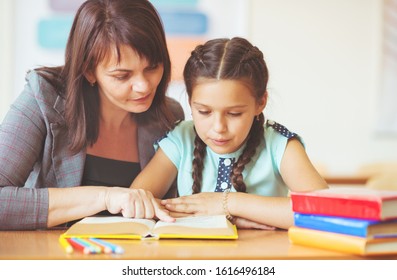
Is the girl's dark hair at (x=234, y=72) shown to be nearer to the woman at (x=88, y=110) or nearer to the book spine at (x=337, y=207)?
the woman at (x=88, y=110)

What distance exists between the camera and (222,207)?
139 cm

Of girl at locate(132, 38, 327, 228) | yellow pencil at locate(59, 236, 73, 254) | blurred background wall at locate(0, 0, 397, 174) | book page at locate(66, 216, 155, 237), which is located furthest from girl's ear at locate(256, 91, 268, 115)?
blurred background wall at locate(0, 0, 397, 174)

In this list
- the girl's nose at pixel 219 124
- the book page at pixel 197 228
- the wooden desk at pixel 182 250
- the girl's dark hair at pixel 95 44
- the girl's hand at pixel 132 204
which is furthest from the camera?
the girl's dark hair at pixel 95 44

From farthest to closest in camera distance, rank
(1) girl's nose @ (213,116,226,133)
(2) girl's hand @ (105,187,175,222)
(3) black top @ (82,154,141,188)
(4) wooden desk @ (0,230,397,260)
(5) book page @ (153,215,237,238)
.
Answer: (3) black top @ (82,154,141,188) → (1) girl's nose @ (213,116,226,133) → (2) girl's hand @ (105,187,175,222) → (5) book page @ (153,215,237,238) → (4) wooden desk @ (0,230,397,260)

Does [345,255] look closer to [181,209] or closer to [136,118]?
[181,209]

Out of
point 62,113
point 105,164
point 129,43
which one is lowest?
point 105,164

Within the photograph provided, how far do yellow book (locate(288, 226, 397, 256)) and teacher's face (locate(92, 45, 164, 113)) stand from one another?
2.13 ft

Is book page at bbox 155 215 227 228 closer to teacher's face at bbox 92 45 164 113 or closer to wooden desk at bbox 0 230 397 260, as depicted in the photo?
wooden desk at bbox 0 230 397 260

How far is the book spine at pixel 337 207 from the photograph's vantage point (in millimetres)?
1002

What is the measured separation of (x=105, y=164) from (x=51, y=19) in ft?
7.49

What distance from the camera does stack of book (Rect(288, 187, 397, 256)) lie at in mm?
1006

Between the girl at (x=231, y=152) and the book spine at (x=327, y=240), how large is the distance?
0.75 feet

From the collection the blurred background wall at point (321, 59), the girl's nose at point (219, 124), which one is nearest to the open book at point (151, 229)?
the girl's nose at point (219, 124)

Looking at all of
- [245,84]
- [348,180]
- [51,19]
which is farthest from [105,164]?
[348,180]
